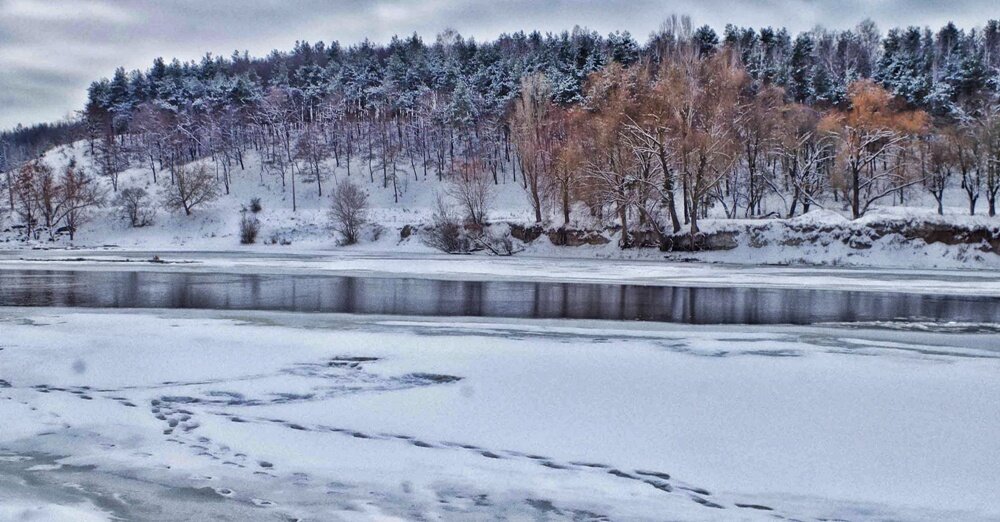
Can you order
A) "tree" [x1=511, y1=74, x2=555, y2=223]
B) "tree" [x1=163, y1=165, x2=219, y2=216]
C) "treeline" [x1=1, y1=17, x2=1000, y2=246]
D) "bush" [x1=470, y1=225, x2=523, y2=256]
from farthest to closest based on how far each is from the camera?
"tree" [x1=163, y1=165, x2=219, y2=216] < "tree" [x1=511, y1=74, x2=555, y2=223] < "bush" [x1=470, y1=225, x2=523, y2=256] < "treeline" [x1=1, y1=17, x2=1000, y2=246]

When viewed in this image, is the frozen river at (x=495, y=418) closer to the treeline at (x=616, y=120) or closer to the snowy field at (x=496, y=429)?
the snowy field at (x=496, y=429)

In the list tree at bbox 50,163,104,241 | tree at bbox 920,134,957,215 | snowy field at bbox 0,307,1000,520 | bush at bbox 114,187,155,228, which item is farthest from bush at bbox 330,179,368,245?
snowy field at bbox 0,307,1000,520

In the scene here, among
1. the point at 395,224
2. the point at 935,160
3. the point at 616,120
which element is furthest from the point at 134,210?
the point at 935,160

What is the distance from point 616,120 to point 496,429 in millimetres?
37202

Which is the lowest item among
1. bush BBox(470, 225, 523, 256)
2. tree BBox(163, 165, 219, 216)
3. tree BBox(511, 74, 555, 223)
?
bush BBox(470, 225, 523, 256)

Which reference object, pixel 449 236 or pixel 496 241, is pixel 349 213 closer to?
pixel 449 236

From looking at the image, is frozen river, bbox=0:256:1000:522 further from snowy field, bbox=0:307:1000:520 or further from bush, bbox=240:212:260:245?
bush, bbox=240:212:260:245

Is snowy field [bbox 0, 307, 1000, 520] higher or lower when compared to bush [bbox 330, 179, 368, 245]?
lower

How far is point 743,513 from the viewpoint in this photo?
517cm

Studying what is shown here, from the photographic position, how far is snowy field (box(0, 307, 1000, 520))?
5406mm

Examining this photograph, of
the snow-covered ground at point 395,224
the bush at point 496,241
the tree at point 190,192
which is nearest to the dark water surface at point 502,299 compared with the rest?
the snow-covered ground at point 395,224

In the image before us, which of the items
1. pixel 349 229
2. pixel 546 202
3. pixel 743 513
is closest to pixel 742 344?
pixel 743 513

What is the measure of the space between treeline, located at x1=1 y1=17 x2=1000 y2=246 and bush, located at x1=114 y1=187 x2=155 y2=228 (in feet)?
44.7

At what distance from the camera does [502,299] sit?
20.1 meters
